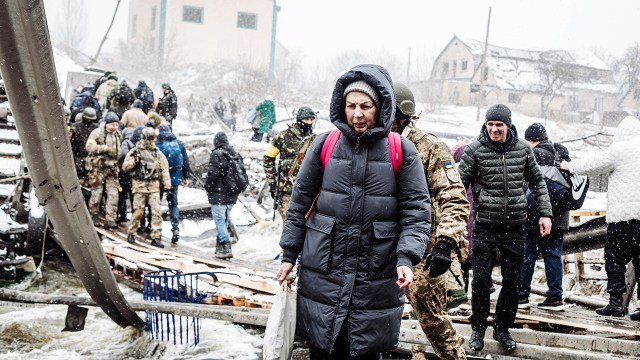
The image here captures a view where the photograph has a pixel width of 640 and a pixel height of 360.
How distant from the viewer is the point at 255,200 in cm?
1564

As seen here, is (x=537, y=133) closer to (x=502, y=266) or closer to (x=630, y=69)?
(x=502, y=266)

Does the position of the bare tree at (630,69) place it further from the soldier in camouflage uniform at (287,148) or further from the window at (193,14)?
Result: the soldier in camouflage uniform at (287,148)

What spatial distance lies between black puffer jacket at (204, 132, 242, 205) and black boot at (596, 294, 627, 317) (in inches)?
216

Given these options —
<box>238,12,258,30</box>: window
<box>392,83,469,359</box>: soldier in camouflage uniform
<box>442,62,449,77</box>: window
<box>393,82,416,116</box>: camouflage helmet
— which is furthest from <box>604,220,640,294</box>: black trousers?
<box>442,62,449,77</box>: window

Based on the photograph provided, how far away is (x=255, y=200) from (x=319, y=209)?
1241 centimetres

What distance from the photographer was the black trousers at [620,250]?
5773 millimetres

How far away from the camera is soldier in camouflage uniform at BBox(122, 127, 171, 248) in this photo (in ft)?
30.7

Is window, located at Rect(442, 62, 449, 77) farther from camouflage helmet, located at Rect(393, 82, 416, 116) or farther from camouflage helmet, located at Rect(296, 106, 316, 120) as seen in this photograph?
camouflage helmet, located at Rect(393, 82, 416, 116)

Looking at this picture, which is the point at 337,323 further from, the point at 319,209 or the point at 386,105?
the point at 386,105

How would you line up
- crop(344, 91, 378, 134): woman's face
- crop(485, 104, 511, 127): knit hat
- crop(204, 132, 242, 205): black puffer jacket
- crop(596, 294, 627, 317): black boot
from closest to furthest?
crop(344, 91, 378, 134): woman's face
crop(485, 104, 511, 127): knit hat
crop(596, 294, 627, 317): black boot
crop(204, 132, 242, 205): black puffer jacket

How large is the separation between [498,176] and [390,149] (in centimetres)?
182

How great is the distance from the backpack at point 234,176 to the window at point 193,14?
125 ft

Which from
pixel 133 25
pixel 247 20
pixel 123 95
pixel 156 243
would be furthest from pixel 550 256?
pixel 133 25

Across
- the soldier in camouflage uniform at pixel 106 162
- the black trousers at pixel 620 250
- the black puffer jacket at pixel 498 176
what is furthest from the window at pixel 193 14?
the black puffer jacket at pixel 498 176
